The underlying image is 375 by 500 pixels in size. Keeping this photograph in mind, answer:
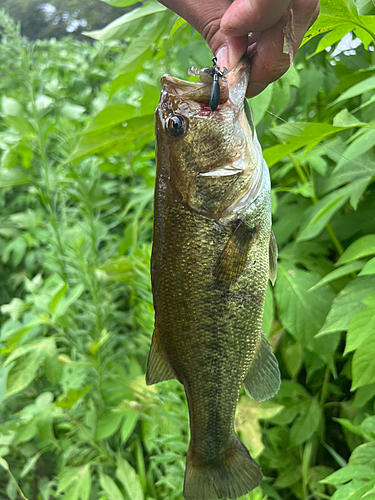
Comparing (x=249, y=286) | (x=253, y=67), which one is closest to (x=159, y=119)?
(x=253, y=67)

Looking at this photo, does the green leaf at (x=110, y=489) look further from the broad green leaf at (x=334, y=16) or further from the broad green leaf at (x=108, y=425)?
the broad green leaf at (x=334, y=16)

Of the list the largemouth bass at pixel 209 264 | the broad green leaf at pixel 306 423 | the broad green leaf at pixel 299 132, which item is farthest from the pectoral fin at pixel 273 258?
the broad green leaf at pixel 306 423

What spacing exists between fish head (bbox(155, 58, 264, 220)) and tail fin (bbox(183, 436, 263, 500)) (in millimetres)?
515

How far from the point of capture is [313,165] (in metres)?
1.35

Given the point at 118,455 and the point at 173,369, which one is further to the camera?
the point at 118,455

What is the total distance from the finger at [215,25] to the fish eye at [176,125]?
12cm

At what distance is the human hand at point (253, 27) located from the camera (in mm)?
679

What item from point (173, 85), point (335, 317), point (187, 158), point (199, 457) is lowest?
point (199, 457)

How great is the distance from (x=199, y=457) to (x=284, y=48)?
81cm

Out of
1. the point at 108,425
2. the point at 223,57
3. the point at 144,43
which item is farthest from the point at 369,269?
the point at 108,425

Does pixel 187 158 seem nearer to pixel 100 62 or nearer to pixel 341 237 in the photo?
pixel 341 237

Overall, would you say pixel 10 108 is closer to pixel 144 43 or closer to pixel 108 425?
pixel 144 43

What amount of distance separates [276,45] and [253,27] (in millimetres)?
69

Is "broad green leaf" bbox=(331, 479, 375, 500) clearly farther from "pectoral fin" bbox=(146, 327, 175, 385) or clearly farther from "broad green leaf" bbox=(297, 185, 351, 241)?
"broad green leaf" bbox=(297, 185, 351, 241)
